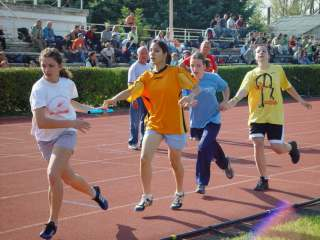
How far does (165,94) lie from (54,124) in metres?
1.64

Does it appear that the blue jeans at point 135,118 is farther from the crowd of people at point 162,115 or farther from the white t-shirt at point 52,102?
the white t-shirt at point 52,102

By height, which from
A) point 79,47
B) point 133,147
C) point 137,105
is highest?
point 79,47

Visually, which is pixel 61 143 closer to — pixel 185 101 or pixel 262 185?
pixel 185 101

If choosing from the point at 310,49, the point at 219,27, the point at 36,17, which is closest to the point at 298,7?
the point at 310,49

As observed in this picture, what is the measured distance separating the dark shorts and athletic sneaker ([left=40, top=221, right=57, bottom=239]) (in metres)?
3.63

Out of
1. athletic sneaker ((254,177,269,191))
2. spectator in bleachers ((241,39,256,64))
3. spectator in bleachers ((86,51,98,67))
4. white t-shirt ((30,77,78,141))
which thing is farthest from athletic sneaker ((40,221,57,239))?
spectator in bleachers ((241,39,256,64))

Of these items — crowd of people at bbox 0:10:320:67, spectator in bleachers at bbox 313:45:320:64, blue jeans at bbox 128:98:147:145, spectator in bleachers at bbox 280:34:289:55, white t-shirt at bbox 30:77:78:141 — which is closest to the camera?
white t-shirt at bbox 30:77:78:141

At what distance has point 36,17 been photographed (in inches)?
1313

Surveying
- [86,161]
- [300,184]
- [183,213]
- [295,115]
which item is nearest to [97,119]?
[295,115]

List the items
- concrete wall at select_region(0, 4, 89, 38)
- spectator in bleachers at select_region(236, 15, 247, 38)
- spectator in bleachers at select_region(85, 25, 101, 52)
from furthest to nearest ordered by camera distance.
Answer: spectator in bleachers at select_region(236, 15, 247, 38) → concrete wall at select_region(0, 4, 89, 38) → spectator in bleachers at select_region(85, 25, 101, 52)

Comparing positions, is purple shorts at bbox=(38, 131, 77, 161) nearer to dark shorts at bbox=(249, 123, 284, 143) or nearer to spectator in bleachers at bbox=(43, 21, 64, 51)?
dark shorts at bbox=(249, 123, 284, 143)

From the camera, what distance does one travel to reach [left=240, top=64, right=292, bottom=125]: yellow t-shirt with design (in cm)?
906

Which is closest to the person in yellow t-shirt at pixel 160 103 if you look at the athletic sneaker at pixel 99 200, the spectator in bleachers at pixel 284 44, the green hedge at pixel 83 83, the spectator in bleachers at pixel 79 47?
the athletic sneaker at pixel 99 200

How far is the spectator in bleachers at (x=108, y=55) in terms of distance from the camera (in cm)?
2734
